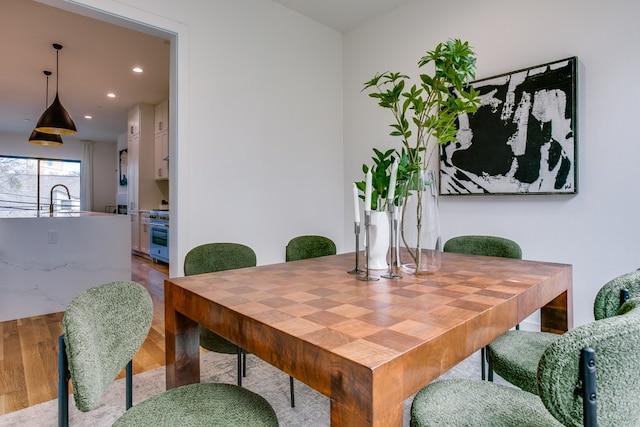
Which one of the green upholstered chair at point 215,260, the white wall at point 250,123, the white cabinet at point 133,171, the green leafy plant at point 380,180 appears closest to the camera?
the green leafy plant at point 380,180

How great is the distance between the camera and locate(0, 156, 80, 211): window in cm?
835

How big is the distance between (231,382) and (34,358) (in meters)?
1.38

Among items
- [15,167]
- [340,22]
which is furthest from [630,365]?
[15,167]

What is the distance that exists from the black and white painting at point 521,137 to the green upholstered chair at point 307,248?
1.32 m

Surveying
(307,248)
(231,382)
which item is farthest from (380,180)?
(231,382)

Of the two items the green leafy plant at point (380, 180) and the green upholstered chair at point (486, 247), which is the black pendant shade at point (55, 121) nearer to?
the green leafy plant at point (380, 180)

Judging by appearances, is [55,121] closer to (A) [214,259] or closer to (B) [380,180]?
(A) [214,259]

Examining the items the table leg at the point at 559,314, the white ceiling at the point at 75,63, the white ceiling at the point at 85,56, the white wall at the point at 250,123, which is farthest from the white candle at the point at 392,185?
the white ceiling at the point at 75,63

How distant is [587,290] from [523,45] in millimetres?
1756

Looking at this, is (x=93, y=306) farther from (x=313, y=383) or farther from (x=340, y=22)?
(x=340, y=22)

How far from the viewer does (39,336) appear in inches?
105

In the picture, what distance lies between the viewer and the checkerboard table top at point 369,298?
738 millimetres

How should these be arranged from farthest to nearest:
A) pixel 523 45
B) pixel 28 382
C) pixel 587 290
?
1. pixel 523 45
2. pixel 587 290
3. pixel 28 382

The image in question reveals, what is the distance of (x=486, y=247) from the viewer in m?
2.07
